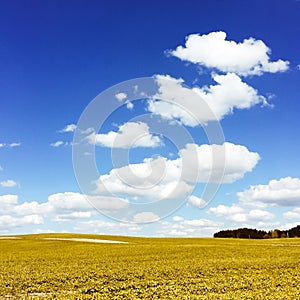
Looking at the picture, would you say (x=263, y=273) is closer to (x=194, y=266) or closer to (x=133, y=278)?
(x=194, y=266)

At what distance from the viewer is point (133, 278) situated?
30828mm

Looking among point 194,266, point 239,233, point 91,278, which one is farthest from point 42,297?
point 239,233

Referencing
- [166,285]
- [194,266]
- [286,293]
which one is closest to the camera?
[286,293]

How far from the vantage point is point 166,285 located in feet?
89.5

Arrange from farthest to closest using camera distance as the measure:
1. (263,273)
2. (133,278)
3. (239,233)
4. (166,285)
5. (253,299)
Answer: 1. (239,233)
2. (263,273)
3. (133,278)
4. (166,285)
5. (253,299)

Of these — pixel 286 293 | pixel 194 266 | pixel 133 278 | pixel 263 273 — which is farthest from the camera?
pixel 194 266

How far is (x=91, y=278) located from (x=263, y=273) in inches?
514

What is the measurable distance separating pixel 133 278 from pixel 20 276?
30.5ft

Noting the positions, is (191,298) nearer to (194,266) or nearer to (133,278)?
(133,278)

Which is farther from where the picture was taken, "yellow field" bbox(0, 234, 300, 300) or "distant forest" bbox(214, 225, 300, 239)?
"distant forest" bbox(214, 225, 300, 239)

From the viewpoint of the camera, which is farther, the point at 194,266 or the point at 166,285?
the point at 194,266

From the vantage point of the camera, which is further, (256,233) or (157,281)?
(256,233)

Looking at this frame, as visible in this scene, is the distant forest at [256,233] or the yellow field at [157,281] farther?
the distant forest at [256,233]

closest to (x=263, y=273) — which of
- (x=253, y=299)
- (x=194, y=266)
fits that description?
(x=194, y=266)
